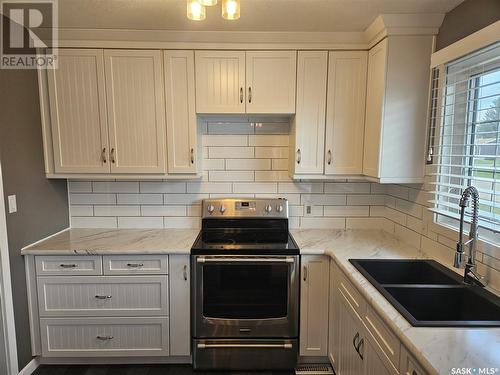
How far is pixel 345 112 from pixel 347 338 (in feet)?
4.98

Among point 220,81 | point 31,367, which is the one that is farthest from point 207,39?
point 31,367

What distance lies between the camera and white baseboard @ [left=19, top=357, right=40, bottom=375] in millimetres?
2008

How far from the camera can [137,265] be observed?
80.9 inches

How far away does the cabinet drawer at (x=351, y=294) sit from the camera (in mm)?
1535

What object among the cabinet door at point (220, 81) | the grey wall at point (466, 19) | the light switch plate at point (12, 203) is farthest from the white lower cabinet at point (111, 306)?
the grey wall at point (466, 19)

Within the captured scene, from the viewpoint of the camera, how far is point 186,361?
7.16 feet

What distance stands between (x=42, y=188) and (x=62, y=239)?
403 millimetres

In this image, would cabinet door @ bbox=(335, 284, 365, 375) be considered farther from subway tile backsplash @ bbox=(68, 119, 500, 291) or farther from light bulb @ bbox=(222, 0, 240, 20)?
light bulb @ bbox=(222, 0, 240, 20)

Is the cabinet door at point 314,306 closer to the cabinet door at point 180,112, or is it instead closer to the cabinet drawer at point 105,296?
the cabinet drawer at point 105,296

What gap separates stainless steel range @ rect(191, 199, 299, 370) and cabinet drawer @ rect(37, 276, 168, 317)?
268 millimetres

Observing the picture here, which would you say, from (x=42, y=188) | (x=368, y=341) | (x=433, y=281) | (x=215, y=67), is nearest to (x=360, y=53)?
(x=215, y=67)

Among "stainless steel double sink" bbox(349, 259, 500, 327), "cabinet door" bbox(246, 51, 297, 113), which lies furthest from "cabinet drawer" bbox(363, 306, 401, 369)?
"cabinet door" bbox(246, 51, 297, 113)

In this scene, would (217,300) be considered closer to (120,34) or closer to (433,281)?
(433,281)

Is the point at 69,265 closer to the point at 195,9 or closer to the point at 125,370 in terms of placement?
the point at 125,370
